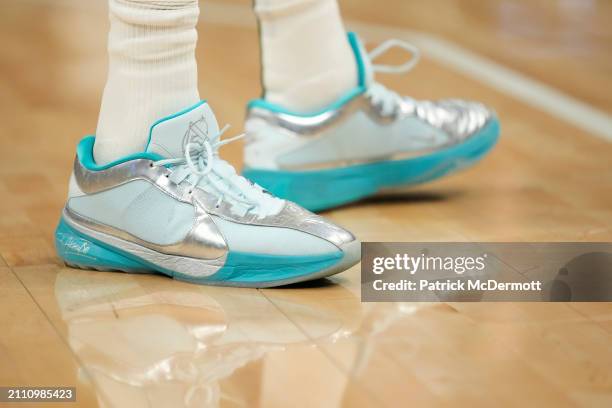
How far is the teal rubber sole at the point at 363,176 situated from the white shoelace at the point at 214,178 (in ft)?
0.75

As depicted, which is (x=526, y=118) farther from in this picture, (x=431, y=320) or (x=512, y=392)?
(x=512, y=392)

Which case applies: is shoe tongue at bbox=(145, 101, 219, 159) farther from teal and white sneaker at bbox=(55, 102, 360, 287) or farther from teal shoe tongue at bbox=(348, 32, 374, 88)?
teal shoe tongue at bbox=(348, 32, 374, 88)

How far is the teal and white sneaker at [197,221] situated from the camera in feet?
3.67

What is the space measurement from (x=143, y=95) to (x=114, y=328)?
25 centimetres

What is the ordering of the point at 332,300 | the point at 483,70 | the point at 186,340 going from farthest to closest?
the point at 483,70, the point at 332,300, the point at 186,340

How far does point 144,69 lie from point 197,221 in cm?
16

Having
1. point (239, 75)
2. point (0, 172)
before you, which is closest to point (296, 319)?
point (0, 172)

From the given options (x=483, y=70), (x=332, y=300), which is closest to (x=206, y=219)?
(x=332, y=300)

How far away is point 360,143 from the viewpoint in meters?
1.45

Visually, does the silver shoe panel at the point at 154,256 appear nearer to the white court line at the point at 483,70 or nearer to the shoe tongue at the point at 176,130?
the shoe tongue at the point at 176,130

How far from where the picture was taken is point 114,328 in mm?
1034

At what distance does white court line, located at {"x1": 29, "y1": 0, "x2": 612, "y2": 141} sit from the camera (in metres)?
1.96

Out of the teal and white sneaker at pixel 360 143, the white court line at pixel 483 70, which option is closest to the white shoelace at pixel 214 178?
the teal and white sneaker at pixel 360 143

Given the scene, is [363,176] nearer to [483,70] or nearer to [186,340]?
[186,340]
